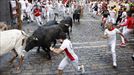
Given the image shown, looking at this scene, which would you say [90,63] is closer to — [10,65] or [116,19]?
[10,65]

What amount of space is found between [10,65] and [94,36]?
7.27 m

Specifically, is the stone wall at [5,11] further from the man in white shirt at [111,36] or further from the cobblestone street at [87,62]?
the man in white shirt at [111,36]

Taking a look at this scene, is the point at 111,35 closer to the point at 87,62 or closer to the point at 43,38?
the point at 87,62

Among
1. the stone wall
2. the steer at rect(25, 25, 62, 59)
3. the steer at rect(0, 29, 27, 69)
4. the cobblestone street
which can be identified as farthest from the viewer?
the stone wall

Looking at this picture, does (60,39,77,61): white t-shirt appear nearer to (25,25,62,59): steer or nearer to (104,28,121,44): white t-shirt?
(104,28,121,44): white t-shirt

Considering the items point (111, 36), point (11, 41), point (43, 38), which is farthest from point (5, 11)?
point (111, 36)

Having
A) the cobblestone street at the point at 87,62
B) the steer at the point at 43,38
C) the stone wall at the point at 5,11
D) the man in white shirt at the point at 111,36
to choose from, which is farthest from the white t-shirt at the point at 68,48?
the stone wall at the point at 5,11

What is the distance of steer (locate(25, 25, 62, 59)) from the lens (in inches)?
456

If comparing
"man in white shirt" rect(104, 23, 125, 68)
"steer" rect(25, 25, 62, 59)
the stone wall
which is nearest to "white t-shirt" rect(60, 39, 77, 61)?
"man in white shirt" rect(104, 23, 125, 68)

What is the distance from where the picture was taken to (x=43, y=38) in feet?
39.8

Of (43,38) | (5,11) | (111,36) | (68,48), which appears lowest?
(43,38)

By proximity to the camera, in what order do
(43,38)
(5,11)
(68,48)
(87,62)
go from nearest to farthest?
(68,48)
(87,62)
(43,38)
(5,11)

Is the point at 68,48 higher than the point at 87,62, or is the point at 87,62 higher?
the point at 68,48

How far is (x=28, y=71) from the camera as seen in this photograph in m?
10.6
